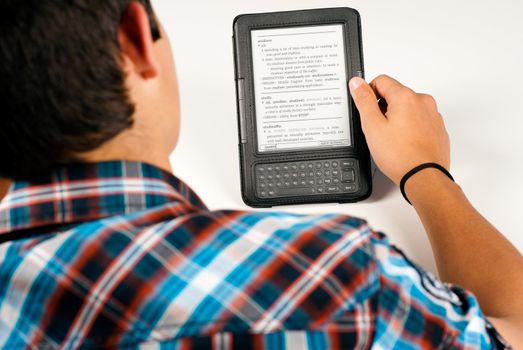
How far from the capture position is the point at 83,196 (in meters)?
0.47

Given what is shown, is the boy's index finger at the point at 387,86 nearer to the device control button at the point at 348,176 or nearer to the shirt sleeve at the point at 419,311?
the device control button at the point at 348,176

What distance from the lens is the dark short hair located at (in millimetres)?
440

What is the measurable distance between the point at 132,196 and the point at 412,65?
0.49 meters

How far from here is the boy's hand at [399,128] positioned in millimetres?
734

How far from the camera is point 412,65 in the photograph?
2.69ft

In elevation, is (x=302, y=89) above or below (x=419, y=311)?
above

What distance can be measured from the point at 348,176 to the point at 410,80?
168 millimetres

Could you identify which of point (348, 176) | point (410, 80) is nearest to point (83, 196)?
point (348, 176)

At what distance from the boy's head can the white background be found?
0.29 meters

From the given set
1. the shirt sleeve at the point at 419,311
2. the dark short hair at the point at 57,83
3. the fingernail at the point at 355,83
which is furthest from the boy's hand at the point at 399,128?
the dark short hair at the point at 57,83

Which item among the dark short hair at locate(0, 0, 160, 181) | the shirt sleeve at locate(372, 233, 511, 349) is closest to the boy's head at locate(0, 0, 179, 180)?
the dark short hair at locate(0, 0, 160, 181)

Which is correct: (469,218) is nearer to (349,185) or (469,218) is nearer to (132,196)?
(349,185)

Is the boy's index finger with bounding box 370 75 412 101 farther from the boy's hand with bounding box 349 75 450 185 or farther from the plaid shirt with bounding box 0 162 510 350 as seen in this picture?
the plaid shirt with bounding box 0 162 510 350

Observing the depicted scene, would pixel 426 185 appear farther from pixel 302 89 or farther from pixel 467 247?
pixel 302 89
